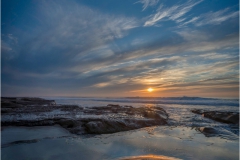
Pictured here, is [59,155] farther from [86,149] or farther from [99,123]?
[99,123]

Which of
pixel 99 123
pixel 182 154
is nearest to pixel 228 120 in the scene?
pixel 182 154

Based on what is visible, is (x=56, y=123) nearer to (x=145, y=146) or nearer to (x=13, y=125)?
(x=13, y=125)

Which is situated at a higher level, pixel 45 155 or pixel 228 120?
pixel 45 155

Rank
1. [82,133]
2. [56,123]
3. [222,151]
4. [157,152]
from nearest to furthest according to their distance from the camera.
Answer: [157,152]
[222,151]
[82,133]
[56,123]

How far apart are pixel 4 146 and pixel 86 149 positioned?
2.88m

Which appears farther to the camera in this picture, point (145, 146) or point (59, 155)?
point (145, 146)

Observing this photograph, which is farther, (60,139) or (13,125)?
(13,125)

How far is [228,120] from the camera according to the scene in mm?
11594

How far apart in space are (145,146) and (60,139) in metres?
3.48

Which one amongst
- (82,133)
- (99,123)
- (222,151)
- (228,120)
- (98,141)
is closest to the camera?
(222,151)

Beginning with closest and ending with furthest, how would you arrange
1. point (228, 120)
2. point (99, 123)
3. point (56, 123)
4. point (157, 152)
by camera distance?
point (157, 152), point (99, 123), point (56, 123), point (228, 120)

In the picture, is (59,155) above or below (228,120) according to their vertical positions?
above

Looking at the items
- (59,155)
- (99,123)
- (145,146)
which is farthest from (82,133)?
(145,146)

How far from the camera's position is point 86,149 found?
4.86m
